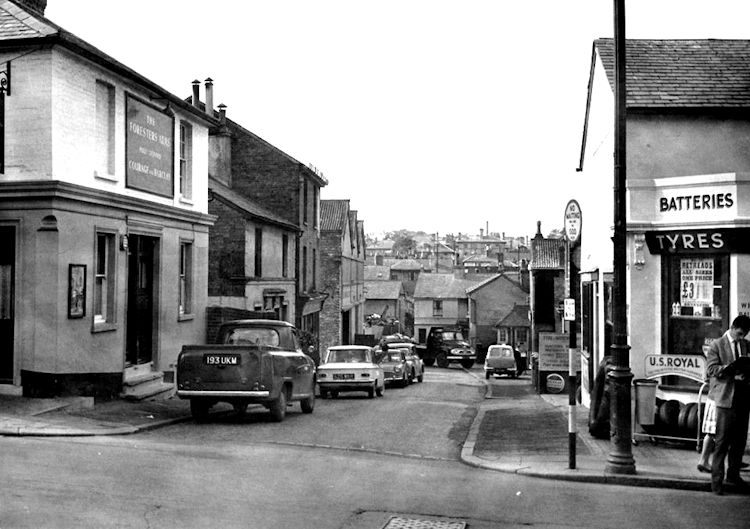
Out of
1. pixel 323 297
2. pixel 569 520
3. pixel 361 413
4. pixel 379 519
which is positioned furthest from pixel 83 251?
pixel 323 297

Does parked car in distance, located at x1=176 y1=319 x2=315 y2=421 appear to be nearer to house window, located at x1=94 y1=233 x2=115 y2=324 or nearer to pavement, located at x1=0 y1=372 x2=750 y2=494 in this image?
pavement, located at x1=0 y1=372 x2=750 y2=494

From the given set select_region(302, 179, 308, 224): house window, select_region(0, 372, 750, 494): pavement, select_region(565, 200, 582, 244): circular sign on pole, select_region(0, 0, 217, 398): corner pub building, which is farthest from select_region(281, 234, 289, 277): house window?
select_region(0, 372, 750, 494): pavement

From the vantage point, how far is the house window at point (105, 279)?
17.3 metres

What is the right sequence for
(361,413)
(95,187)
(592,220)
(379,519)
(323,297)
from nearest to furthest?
(379,519)
(95,187)
(361,413)
(592,220)
(323,297)

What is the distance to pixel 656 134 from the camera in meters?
16.4

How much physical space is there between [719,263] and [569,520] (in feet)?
22.7

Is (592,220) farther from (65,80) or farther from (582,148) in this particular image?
(65,80)

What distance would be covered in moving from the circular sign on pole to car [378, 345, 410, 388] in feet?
38.6

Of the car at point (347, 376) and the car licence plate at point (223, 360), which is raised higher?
the car licence plate at point (223, 360)

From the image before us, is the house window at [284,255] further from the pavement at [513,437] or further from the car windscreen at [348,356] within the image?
the pavement at [513,437]

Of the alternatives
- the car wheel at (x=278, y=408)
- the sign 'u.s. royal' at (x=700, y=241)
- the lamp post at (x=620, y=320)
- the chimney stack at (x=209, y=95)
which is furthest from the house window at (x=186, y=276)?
the chimney stack at (x=209, y=95)

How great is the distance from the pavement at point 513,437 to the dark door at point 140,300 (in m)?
1.75

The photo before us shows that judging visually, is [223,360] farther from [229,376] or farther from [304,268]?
[304,268]

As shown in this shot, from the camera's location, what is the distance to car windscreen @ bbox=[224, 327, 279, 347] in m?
17.0
